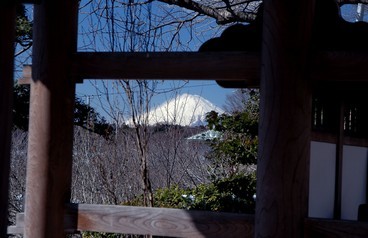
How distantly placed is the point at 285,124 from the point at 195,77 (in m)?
0.53

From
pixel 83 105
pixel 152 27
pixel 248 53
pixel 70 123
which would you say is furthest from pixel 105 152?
pixel 248 53

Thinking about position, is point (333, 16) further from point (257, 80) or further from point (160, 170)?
point (160, 170)

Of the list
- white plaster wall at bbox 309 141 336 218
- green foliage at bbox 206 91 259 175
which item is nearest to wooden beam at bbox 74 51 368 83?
white plaster wall at bbox 309 141 336 218

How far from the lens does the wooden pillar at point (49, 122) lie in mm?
2730

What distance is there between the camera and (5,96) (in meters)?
2.78

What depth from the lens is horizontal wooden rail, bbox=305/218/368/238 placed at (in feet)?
7.46

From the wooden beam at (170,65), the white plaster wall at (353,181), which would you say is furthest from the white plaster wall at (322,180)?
the wooden beam at (170,65)

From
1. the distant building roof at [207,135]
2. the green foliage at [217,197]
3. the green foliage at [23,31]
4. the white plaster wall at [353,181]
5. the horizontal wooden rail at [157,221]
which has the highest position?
the green foliage at [23,31]

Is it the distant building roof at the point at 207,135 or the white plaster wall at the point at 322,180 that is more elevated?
the distant building roof at the point at 207,135

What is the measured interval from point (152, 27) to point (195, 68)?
4.12 m

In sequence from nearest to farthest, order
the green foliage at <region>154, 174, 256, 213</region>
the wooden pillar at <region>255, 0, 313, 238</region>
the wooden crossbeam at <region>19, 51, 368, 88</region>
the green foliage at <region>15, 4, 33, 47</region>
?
the wooden pillar at <region>255, 0, 313, 238</region> < the wooden crossbeam at <region>19, 51, 368, 88</region> < the green foliage at <region>154, 174, 256, 213</region> < the green foliage at <region>15, 4, 33, 47</region>

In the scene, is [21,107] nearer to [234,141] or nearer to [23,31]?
[23,31]

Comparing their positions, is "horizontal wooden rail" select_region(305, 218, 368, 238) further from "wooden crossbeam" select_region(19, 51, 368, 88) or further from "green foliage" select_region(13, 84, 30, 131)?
"green foliage" select_region(13, 84, 30, 131)

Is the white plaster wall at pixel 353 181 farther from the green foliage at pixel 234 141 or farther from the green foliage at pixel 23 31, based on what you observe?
the green foliage at pixel 23 31
